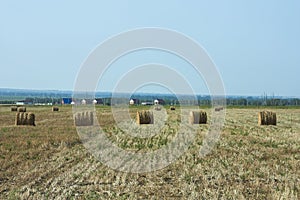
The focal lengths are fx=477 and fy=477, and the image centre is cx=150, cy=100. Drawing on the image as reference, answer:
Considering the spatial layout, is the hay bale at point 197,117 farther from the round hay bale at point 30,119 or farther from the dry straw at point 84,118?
the round hay bale at point 30,119

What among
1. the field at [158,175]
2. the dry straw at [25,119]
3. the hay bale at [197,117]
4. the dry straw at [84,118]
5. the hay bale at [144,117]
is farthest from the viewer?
the hay bale at [197,117]

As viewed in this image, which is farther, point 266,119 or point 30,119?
point 266,119

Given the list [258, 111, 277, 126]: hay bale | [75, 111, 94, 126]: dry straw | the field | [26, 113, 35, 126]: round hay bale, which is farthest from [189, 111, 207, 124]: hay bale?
the field

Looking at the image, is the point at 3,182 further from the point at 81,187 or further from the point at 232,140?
the point at 232,140

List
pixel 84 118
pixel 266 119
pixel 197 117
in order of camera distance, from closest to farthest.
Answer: pixel 84 118 < pixel 266 119 < pixel 197 117

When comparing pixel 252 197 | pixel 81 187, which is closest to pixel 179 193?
pixel 252 197

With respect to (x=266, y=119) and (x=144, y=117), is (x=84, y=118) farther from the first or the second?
(x=266, y=119)

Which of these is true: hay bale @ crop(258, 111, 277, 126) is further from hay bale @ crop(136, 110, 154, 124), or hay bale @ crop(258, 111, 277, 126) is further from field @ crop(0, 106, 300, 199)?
field @ crop(0, 106, 300, 199)

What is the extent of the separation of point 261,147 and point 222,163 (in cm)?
399

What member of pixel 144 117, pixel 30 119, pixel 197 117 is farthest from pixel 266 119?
pixel 30 119

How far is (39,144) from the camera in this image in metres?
15.9

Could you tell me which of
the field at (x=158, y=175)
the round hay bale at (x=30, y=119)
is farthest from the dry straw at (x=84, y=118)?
the field at (x=158, y=175)

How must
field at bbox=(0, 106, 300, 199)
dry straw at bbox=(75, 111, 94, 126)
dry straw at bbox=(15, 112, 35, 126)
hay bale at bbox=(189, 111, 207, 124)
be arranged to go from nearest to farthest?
field at bbox=(0, 106, 300, 199) → dry straw at bbox=(75, 111, 94, 126) → dry straw at bbox=(15, 112, 35, 126) → hay bale at bbox=(189, 111, 207, 124)

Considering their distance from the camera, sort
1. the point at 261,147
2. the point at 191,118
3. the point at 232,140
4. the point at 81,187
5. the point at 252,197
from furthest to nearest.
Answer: the point at 191,118 → the point at 232,140 → the point at 261,147 → the point at 81,187 → the point at 252,197
